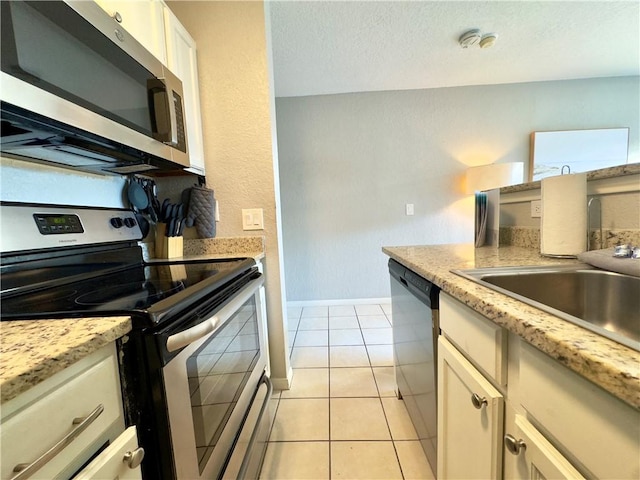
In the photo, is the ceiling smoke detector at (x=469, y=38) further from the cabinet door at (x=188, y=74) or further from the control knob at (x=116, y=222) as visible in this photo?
the control knob at (x=116, y=222)

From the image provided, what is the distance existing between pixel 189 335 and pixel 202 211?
3.29 feet

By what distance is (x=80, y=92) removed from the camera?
0.74 m

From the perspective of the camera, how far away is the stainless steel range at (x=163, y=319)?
0.55m

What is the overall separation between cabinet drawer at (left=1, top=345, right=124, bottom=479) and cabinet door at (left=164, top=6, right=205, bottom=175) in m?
1.14

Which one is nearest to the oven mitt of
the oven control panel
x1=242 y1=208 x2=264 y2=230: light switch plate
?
x1=242 y1=208 x2=264 y2=230: light switch plate

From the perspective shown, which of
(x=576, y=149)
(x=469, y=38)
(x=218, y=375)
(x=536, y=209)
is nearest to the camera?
(x=218, y=375)

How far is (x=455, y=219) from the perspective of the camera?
3025 millimetres

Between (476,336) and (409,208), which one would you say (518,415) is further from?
(409,208)

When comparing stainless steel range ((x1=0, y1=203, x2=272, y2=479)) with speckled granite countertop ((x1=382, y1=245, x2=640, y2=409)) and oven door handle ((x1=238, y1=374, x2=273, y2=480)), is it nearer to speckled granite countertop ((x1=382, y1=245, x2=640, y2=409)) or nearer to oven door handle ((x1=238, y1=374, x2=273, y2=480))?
oven door handle ((x1=238, y1=374, x2=273, y2=480))

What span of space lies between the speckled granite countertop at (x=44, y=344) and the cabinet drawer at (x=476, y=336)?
0.76 meters

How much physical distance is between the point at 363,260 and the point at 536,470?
2.67m

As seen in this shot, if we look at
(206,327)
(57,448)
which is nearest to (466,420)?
(206,327)

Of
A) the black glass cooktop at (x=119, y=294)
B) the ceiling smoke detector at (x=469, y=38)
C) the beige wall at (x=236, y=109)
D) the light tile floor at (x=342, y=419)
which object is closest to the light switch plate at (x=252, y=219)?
the beige wall at (x=236, y=109)

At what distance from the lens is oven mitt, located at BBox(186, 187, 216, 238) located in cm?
146
